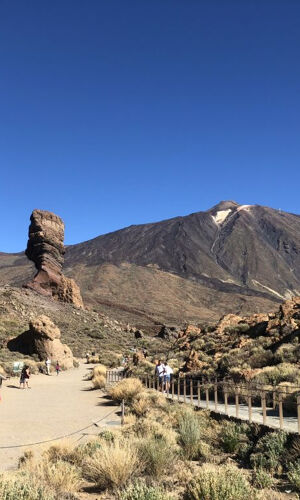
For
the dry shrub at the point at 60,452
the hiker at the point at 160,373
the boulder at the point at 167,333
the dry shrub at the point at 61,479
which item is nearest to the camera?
the dry shrub at the point at 61,479

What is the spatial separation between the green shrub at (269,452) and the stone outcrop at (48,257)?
187 feet

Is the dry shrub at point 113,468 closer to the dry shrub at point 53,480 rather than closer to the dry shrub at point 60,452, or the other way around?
the dry shrub at point 53,480

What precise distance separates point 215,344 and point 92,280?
100896 millimetres

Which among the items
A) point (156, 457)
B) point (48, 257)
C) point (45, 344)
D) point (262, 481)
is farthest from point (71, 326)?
point (262, 481)

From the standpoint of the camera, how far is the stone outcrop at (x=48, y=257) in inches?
2530

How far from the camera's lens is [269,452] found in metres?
8.00

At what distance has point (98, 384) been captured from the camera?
75.2 ft

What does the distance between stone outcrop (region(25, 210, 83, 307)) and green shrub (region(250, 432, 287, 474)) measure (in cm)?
5700

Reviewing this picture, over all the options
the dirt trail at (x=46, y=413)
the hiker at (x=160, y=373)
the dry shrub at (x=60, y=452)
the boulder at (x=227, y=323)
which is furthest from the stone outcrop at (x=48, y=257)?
the dry shrub at (x=60, y=452)

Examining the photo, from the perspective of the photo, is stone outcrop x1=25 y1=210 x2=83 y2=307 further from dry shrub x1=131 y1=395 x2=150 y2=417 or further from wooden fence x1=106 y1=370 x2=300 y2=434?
dry shrub x1=131 y1=395 x2=150 y2=417

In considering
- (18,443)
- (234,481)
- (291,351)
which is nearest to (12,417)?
(18,443)

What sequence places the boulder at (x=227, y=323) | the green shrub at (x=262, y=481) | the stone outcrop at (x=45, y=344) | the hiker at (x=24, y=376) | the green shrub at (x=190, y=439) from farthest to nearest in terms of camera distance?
the stone outcrop at (x=45, y=344), the boulder at (x=227, y=323), the hiker at (x=24, y=376), the green shrub at (x=190, y=439), the green shrub at (x=262, y=481)

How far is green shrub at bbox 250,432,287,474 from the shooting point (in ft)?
25.3

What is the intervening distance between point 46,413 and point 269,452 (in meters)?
10.3
